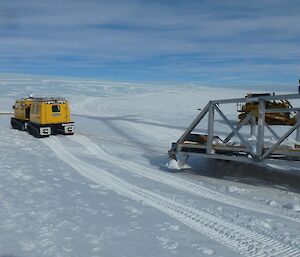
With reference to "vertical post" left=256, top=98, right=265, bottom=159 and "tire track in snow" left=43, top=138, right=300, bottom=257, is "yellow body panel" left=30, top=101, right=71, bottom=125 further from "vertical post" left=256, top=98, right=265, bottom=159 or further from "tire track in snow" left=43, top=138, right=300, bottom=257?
"vertical post" left=256, top=98, right=265, bottom=159

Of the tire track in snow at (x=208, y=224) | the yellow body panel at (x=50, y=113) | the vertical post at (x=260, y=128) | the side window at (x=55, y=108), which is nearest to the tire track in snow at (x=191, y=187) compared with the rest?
the tire track in snow at (x=208, y=224)

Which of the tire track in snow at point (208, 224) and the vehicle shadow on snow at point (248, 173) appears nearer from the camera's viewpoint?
the tire track in snow at point (208, 224)

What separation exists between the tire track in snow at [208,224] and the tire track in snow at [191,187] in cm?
75

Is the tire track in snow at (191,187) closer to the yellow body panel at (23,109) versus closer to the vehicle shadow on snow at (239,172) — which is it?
the vehicle shadow on snow at (239,172)

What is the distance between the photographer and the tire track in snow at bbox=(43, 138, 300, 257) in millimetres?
4223

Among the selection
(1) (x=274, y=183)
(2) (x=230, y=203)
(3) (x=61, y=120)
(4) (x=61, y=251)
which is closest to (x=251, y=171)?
(1) (x=274, y=183)

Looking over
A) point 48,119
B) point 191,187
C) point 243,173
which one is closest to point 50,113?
point 48,119

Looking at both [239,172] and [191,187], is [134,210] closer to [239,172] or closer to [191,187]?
[191,187]

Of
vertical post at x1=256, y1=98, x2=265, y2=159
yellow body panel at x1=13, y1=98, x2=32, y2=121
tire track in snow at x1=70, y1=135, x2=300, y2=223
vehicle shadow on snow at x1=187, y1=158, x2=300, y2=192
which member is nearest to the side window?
yellow body panel at x1=13, y1=98, x2=32, y2=121

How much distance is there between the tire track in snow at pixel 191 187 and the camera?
19.0 feet

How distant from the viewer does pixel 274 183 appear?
25.4 ft

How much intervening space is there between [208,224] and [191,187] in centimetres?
229

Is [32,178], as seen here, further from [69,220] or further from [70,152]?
[70,152]

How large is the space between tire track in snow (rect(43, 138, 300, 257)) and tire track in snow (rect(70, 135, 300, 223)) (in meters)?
0.75
